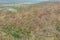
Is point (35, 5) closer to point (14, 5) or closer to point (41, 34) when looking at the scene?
point (14, 5)

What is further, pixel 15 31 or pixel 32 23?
pixel 32 23

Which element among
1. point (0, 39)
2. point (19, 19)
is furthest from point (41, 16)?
point (0, 39)

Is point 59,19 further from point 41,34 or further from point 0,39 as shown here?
point 0,39

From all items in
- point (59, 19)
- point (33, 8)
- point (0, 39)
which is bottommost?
point (0, 39)

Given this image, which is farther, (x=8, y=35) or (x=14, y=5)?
(x=14, y=5)

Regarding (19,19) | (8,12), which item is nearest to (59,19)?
(19,19)

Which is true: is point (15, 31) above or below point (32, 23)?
below

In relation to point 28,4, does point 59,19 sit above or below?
below
